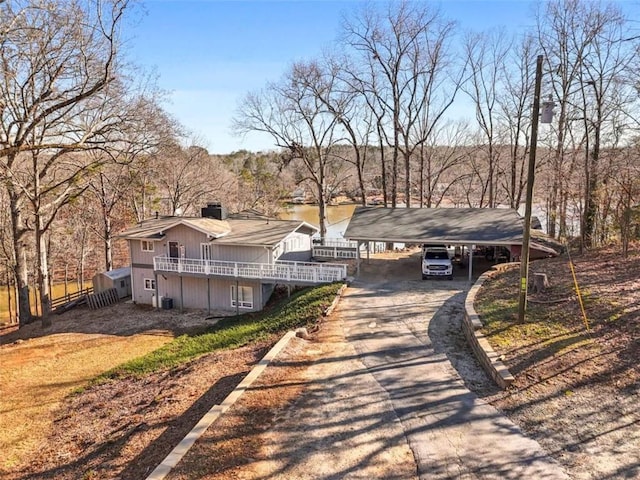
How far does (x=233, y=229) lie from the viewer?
22922mm

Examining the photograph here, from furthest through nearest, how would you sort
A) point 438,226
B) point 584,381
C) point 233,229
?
point 233,229
point 438,226
point 584,381

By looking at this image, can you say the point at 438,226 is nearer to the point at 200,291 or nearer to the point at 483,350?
the point at 483,350

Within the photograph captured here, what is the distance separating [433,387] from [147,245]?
18.7 metres

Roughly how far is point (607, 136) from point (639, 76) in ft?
26.5

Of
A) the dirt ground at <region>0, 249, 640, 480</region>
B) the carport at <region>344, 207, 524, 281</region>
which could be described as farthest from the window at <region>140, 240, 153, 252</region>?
the carport at <region>344, 207, 524, 281</region>

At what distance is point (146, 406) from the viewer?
393 inches

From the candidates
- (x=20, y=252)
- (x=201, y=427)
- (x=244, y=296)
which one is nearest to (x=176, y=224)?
(x=244, y=296)

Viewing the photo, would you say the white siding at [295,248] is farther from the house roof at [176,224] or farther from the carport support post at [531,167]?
the carport support post at [531,167]

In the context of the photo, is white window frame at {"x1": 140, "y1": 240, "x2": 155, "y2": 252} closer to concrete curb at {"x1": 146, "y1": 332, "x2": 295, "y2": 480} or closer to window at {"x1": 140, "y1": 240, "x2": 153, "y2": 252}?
window at {"x1": 140, "y1": 240, "x2": 153, "y2": 252}

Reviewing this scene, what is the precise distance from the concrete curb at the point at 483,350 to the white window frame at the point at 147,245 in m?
16.6

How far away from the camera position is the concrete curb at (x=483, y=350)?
28.4 ft

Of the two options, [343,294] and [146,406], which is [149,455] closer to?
[146,406]

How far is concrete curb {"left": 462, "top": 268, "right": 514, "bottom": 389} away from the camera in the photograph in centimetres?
865

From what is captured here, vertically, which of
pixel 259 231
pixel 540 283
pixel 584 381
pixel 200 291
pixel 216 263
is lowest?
pixel 200 291
